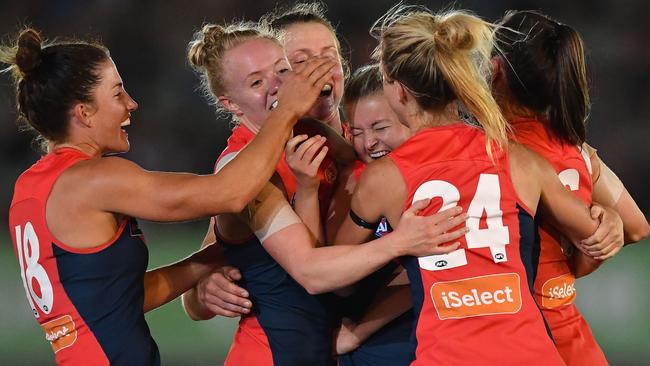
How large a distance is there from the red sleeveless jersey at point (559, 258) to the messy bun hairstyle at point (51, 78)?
1.40 m

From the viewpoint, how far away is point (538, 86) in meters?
2.88

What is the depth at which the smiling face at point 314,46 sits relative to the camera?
345 centimetres

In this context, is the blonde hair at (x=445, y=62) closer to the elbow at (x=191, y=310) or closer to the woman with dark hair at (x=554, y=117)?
the woman with dark hair at (x=554, y=117)

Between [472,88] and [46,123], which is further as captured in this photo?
[46,123]

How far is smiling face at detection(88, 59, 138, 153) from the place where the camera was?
9.46ft

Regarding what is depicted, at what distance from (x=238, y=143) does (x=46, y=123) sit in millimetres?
617

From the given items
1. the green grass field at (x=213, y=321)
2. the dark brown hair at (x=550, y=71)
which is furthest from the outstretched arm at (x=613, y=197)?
the green grass field at (x=213, y=321)

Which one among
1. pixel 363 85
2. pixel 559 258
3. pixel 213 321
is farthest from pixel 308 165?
pixel 213 321

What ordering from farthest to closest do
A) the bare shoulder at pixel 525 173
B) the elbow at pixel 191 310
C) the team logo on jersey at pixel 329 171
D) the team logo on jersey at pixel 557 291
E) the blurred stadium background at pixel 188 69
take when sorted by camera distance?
the blurred stadium background at pixel 188 69
the elbow at pixel 191 310
the team logo on jersey at pixel 329 171
the team logo on jersey at pixel 557 291
the bare shoulder at pixel 525 173

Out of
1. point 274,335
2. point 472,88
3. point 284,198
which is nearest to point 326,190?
point 284,198

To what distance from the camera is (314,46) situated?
3.57m

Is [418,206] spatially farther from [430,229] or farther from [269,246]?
[269,246]

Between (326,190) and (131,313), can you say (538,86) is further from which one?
(131,313)

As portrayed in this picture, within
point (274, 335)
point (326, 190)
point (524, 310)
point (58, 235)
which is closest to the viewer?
point (524, 310)
